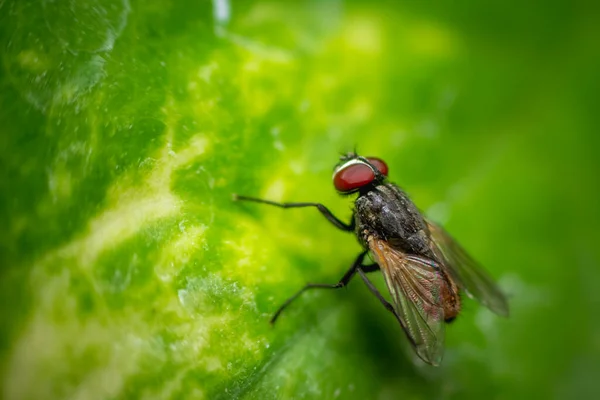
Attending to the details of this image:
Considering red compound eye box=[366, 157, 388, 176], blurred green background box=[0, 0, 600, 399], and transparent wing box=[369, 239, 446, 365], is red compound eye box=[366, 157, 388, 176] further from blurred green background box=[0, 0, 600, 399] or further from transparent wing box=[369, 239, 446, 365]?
transparent wing box=[369, 239, 446, 365]

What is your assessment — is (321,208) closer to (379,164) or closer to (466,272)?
(379,164)

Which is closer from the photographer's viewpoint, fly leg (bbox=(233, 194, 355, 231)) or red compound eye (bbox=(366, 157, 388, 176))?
fly leg (bbox=(233, 194, 355, 231))

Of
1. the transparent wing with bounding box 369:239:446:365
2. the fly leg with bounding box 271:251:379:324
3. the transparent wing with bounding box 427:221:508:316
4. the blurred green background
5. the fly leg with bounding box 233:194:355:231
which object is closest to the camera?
the blurred green background

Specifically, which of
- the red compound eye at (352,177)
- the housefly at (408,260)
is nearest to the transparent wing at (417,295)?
the housefly at (408,260)

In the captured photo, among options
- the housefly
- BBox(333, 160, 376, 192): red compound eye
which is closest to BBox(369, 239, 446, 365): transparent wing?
the housefly

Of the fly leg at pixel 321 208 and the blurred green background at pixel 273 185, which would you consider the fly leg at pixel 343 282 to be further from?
the fly leg at pixel 321 208

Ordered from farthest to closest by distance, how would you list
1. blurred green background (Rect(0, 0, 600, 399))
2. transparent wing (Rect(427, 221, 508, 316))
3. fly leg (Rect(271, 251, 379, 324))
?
transparent wing (Rect(427, 221, 508, 316)) < fly leg (Rect(271, 251, 379, 324)) < blurred green background (Rect(0, 0, 600, 399))
